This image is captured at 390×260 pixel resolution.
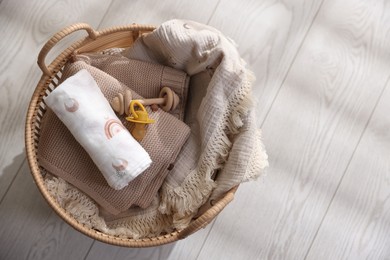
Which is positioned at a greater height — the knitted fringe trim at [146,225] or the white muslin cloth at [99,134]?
the white muslin cloth at [99,134]

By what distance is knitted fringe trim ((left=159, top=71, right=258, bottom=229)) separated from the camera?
777 mm

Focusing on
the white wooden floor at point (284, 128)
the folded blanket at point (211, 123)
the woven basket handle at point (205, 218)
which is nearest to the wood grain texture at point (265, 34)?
the white wooden floor at point (284, 128)

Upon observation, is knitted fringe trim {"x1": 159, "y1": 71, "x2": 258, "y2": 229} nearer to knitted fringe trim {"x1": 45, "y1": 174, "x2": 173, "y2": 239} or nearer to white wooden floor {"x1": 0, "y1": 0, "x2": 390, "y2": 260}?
knitted fringe trim {"x1": 45, "y1": 174, "x2": 173, "y2": 239}

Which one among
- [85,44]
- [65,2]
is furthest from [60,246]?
[65,2]

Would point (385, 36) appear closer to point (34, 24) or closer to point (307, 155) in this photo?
point (307, 155)

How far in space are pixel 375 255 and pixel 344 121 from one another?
33cm

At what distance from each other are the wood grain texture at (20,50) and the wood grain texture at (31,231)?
0.04m

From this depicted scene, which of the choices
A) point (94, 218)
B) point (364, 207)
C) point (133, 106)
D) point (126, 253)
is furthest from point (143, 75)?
point (364, 207)

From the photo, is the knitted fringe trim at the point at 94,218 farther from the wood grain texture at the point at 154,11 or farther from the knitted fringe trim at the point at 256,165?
the wood grain texture at the point at 154,11

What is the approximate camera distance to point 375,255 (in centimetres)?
102

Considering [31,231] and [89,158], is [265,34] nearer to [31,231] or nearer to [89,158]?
[89,158]

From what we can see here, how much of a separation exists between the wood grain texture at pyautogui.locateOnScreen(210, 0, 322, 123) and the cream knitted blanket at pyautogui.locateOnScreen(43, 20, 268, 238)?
9.1 inches

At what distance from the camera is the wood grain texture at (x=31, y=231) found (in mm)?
938

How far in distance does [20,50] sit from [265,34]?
59 cm
